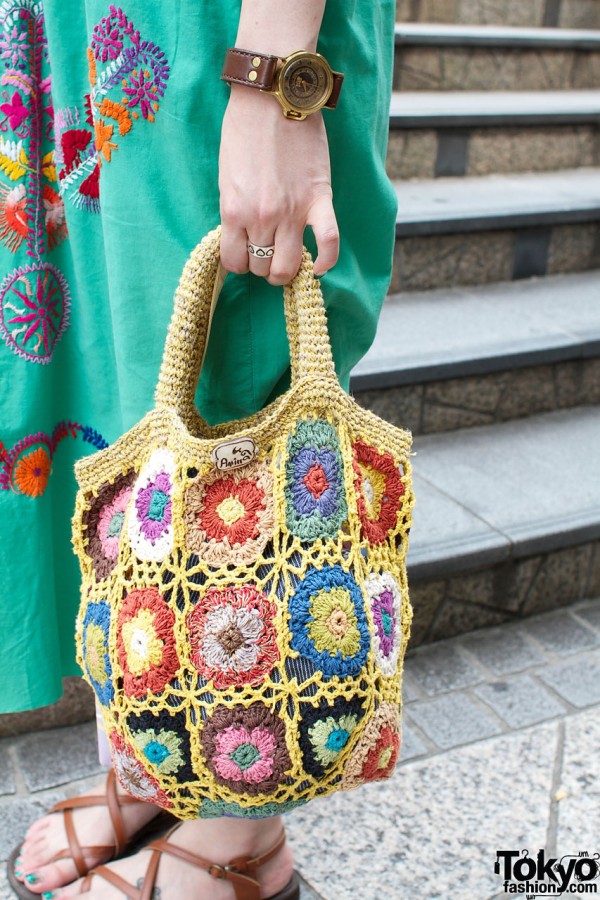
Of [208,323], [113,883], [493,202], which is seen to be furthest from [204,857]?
[493,202]

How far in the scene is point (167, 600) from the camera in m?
0.82

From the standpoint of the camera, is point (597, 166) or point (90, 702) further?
point (597, 166)

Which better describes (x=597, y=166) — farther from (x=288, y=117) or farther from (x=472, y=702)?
(x=288, y=117)

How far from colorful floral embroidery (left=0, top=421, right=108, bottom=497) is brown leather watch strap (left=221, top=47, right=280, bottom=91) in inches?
21.4

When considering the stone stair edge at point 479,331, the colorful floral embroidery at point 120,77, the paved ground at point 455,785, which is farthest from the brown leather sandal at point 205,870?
the stone stair edge at point 479,331

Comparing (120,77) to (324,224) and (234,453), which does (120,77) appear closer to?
(324,224)

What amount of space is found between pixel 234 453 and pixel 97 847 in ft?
2.36

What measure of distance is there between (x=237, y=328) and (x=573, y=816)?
0.98m

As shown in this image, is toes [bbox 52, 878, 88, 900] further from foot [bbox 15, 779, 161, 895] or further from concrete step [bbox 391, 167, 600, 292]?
concrete step [bbox 391, 167, 600, 292]

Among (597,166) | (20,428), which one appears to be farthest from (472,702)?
(597,166)

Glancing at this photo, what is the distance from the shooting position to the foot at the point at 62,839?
47.2 inches

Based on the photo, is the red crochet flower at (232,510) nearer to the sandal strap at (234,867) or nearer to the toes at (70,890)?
the sandal strap at (234,867)

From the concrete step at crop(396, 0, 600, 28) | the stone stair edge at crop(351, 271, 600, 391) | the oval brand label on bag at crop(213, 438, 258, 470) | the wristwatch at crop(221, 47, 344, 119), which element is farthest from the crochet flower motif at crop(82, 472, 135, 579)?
the concrete step at crop(396, 0, 600, 28)

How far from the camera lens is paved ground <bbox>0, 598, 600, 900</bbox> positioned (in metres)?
1.28
